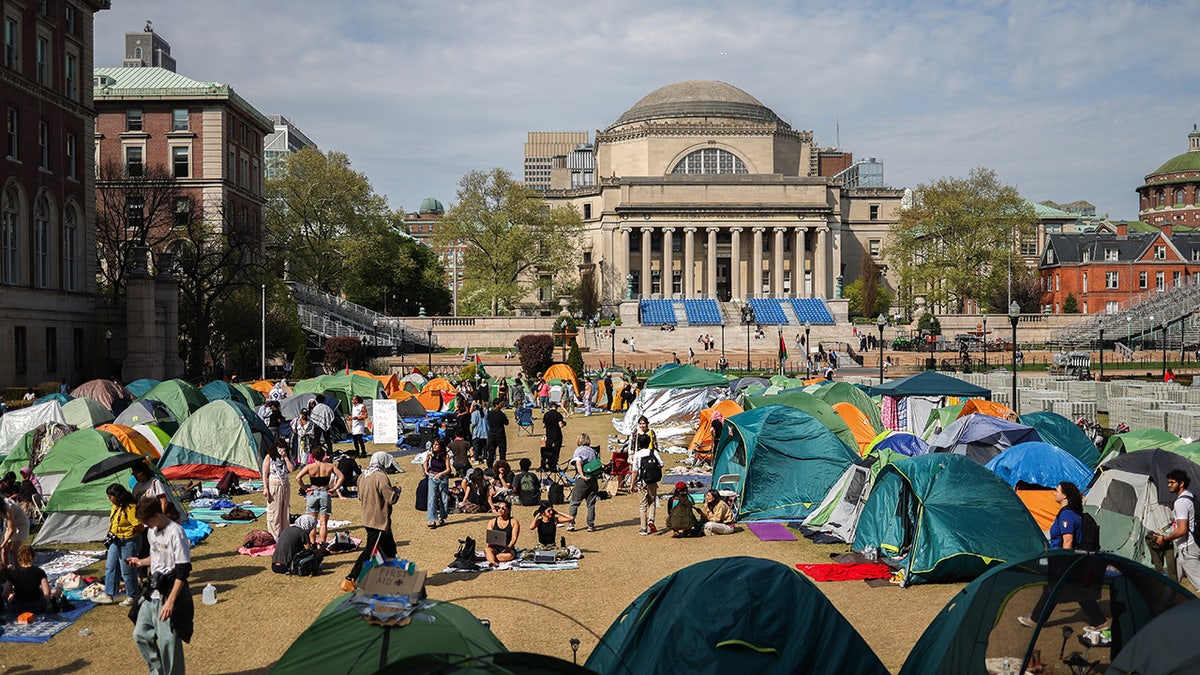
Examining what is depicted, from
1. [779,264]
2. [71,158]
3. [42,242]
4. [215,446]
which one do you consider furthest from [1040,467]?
[779,264]

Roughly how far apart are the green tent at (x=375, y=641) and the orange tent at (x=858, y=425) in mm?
16382

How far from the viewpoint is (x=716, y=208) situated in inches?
3607

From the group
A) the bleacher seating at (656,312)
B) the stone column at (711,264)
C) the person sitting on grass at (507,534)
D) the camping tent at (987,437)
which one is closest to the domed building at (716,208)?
the stone column at (711,264)

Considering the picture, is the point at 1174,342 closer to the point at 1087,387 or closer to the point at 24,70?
the point at 1087,387

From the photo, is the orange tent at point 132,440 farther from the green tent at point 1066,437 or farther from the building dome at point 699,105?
the building dome at point 699,105

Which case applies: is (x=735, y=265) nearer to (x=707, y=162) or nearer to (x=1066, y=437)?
(x=707, y=162)

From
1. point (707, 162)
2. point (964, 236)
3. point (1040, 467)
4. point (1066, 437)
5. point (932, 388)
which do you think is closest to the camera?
point (1040, 467)

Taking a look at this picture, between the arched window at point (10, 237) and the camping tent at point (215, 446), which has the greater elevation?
the arched window at point (10, 237)

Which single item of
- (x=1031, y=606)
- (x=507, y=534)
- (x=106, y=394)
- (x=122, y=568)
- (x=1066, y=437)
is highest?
(x=106, y=394)

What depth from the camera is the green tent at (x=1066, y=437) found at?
20109 millimetres

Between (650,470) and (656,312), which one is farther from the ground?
(656,312)

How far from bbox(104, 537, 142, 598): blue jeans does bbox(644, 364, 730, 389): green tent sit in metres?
20.2

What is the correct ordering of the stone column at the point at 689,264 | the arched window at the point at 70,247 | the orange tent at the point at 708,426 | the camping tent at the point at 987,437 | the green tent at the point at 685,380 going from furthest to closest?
the stone column at the point at 689,264
the arched window at the point at 70,247
the green tent at the point at 685,380
the orange tent at the point at 708,426
the camping tent at the point at 987,437

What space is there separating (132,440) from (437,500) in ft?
26.2
